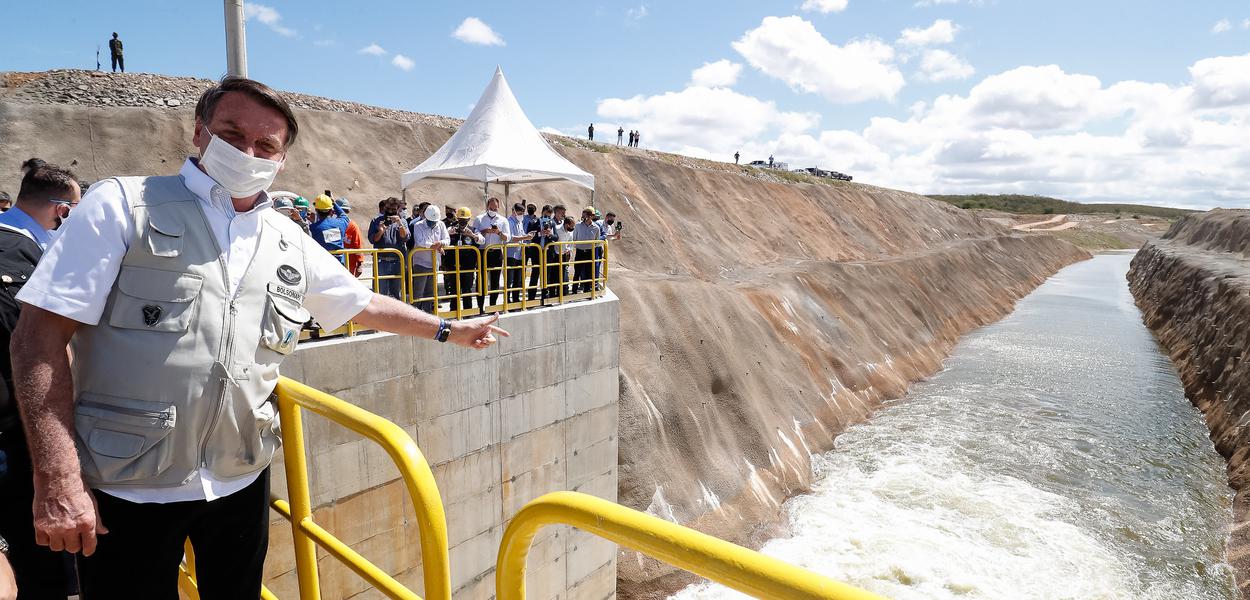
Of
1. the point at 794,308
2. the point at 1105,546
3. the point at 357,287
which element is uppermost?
the point at 357,287

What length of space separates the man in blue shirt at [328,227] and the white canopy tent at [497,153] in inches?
165

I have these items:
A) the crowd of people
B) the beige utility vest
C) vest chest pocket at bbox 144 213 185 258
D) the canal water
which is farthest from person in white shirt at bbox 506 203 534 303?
the canal water

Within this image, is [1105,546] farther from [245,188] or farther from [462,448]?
[245,188]

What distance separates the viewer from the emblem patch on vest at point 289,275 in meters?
2.62

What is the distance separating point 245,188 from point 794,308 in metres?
25.5

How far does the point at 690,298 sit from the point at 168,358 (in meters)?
18.7

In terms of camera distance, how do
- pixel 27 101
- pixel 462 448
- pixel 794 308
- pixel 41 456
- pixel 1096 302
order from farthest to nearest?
1. pixel 1096 302
2. pixel 794 308
3. pixel 27 101
4. pixel 462 448
5. pixel 41 456

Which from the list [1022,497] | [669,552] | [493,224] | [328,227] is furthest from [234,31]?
[1022,497]

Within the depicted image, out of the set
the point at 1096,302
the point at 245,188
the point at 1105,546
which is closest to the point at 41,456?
the point at 245,188

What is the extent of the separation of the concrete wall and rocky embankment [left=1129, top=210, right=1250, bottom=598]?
1506 centimetres

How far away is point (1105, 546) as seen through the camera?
1553 centimetres

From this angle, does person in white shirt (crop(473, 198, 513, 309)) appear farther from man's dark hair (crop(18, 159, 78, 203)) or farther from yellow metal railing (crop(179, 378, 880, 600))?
yellow metal railing (crop(179, 378, 880, 600))

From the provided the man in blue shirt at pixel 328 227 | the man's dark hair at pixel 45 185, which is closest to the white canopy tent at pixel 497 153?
the man in blue shirt at pixel 328 227

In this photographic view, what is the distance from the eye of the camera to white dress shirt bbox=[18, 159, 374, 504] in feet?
6.57
